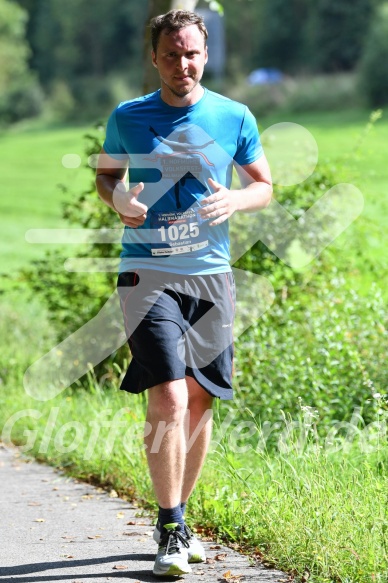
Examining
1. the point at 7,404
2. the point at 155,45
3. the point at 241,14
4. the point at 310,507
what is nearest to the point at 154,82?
the point at 7,404

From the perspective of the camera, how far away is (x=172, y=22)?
4.93 meters

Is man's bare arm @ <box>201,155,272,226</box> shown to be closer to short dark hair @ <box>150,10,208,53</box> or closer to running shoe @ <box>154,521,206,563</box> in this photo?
short dark hair @ <box>150,10,208,53</box>

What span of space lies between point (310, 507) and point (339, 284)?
3.48 metres

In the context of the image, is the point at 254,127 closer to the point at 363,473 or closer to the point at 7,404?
the point at 363,473

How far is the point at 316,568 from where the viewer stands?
4.66 metres

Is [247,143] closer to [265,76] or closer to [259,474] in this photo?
[259,474]

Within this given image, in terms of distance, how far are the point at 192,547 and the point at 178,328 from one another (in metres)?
0.89

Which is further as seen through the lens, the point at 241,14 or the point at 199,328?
the point at 241,14

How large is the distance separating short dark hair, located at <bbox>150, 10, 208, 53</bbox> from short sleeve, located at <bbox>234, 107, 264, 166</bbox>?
39 centimetres

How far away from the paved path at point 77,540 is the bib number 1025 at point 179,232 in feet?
4.38

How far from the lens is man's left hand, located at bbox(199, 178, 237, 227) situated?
4.70m

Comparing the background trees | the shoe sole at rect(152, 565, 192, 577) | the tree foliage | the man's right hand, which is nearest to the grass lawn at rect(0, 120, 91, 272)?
the man's right hand

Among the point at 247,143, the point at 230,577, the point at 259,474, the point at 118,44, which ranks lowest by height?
the point at 230,577

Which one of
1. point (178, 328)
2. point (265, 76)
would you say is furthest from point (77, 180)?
point (265, 76)
